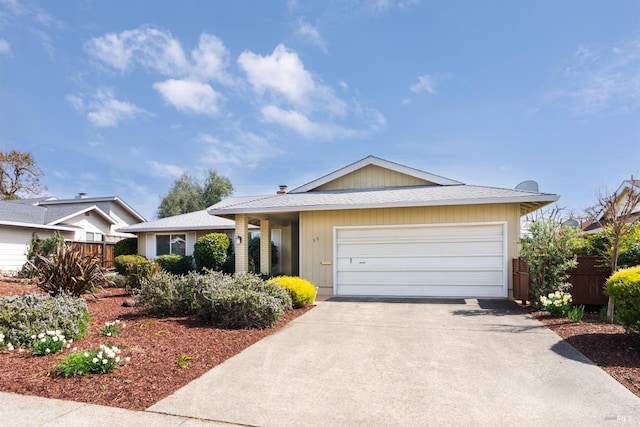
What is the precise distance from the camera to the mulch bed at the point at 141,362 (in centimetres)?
394

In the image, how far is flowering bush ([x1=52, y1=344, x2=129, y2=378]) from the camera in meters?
4.34

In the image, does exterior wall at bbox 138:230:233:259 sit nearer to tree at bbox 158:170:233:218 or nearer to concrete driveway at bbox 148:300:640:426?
concrete driveway at bbox 148:300:640:426

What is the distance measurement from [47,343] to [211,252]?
11197 mm

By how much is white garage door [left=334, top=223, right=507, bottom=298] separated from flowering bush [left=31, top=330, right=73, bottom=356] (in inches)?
301

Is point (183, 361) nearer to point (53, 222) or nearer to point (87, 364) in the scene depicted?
point (87, 364)

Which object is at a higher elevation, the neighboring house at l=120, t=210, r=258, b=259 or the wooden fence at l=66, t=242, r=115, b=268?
the neighboring house at l=120, t=210, r=258, b=259

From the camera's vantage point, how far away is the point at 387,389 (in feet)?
A: 13.4

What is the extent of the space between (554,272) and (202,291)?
768cm

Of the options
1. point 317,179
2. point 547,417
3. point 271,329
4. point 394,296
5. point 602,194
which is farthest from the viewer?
point 317,179

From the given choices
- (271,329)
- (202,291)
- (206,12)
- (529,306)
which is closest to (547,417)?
(271,329)

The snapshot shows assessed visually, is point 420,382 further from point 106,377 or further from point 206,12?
point 206,12

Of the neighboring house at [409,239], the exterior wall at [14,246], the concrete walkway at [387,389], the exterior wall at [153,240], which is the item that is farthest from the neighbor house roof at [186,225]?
the concrete walkway at [387,389]

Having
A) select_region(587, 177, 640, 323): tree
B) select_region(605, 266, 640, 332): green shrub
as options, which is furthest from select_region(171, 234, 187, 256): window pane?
select_region(605, 266, 640, 332): green shrub

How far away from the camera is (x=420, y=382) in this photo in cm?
429
